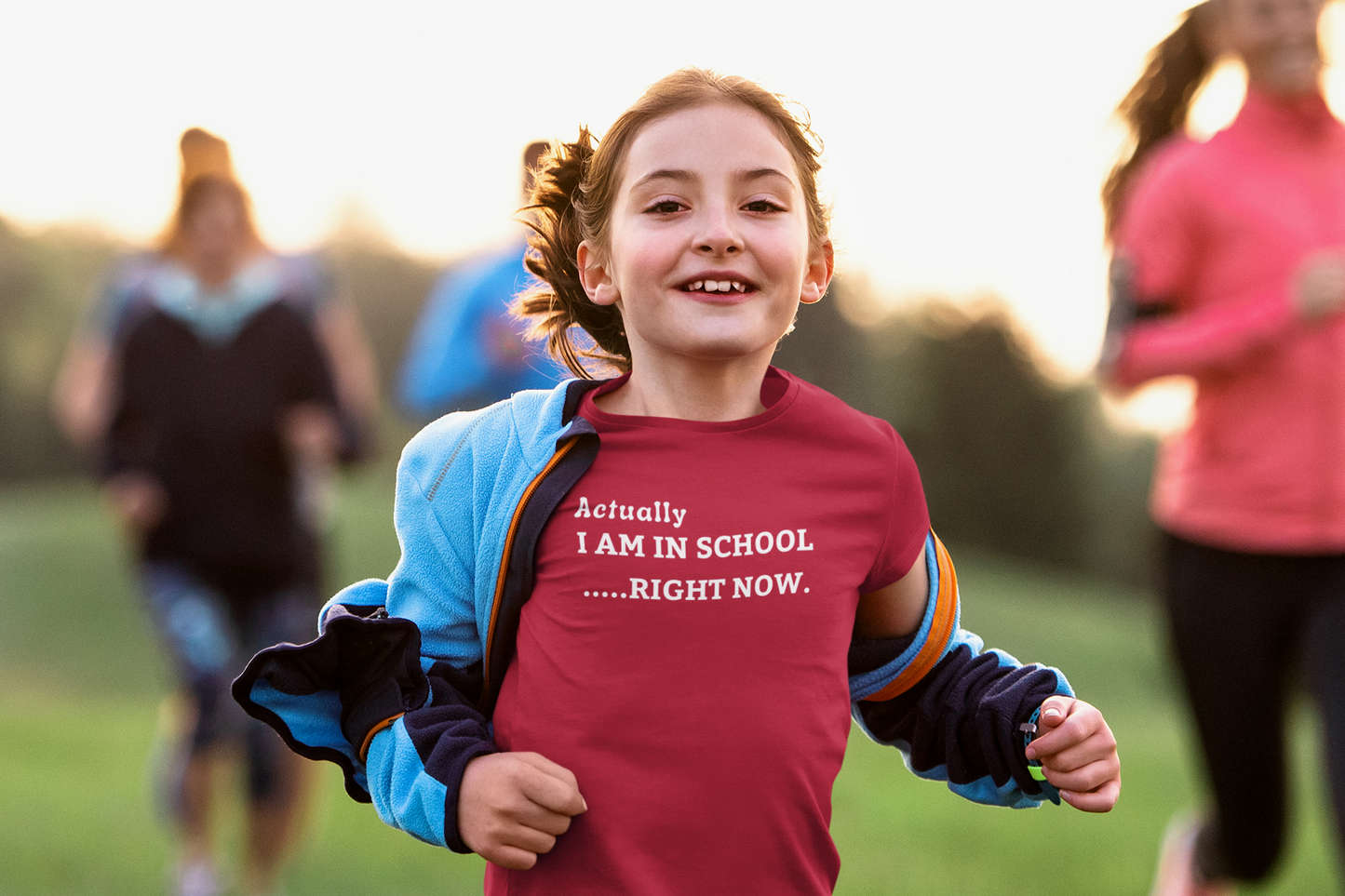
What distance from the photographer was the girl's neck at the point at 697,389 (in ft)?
6.15

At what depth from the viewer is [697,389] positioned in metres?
1.88

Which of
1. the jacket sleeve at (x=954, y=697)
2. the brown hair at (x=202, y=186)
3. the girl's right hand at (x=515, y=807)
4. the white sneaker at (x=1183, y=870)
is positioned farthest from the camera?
the brown hair at (x=202, y=186)

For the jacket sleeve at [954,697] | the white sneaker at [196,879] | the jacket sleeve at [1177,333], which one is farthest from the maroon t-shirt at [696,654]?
the white sneaker at [196,879]

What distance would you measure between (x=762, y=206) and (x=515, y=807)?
82 cm

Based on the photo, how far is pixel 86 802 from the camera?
7.22 m

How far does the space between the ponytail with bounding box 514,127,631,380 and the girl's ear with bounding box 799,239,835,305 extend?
1.02 feet

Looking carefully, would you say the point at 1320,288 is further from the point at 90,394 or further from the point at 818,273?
the point at 90,394

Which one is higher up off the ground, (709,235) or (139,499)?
(709,235)

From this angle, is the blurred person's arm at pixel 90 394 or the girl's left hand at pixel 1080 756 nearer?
the girl's left hand at pixel 1080 756

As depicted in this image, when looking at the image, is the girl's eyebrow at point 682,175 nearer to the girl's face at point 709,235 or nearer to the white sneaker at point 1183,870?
the girl's face at point 709,235

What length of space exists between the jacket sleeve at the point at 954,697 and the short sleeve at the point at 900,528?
0.20 ft

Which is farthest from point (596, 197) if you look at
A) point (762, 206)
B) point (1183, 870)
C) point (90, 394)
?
point (90, 394)

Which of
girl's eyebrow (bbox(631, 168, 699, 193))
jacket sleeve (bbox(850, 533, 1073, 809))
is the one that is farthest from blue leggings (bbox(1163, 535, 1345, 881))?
girl's eyebrow (bbox(631, 168, 699, 193))

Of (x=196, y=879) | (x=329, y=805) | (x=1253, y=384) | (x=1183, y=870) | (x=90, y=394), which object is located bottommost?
(x=329, y=805)
